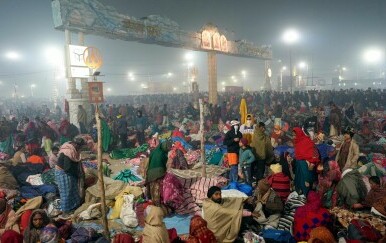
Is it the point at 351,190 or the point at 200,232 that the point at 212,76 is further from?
the point at 200,232

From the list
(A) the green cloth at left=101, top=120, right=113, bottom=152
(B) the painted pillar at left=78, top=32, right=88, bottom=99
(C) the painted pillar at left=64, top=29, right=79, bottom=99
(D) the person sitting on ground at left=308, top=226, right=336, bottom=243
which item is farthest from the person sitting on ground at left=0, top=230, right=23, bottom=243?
(B) the painted pillar at left=78, top=32, right=88, bottom=99

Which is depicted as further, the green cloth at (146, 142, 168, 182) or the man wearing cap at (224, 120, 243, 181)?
the man wearing cap at (224, 120, 243, 181)

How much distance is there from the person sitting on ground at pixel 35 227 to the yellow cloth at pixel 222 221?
2.49m

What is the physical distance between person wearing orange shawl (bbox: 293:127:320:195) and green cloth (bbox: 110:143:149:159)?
7018 mm

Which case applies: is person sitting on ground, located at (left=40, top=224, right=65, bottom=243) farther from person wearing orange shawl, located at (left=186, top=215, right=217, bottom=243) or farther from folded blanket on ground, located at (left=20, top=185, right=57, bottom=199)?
folded blanket on ground, located at (left=20, top=185, right=57, bottom=199)

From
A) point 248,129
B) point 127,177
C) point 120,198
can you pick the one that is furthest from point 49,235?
point 248,129

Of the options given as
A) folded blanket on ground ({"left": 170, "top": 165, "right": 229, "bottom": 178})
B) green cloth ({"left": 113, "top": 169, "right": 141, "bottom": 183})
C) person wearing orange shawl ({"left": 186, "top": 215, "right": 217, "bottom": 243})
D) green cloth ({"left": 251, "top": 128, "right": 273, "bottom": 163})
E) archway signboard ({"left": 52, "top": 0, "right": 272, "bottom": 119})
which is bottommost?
green cloth ({"left": 113, "top": 169, "right": 141, "bottom": 183})

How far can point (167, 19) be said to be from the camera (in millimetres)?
20672

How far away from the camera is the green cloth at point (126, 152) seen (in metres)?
12.1

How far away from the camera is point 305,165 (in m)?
6.74

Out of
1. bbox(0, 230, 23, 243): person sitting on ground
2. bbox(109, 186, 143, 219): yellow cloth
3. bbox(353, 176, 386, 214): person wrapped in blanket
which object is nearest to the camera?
bbox(0, 230, 23, 243): person sitting on ground

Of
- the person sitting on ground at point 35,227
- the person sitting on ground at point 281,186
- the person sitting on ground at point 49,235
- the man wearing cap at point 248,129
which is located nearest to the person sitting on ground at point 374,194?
the person sitting on ground at point 281,186

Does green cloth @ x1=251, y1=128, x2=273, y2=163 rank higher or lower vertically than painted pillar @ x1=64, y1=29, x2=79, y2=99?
lower

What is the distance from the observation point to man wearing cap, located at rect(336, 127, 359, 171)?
22.6ft
